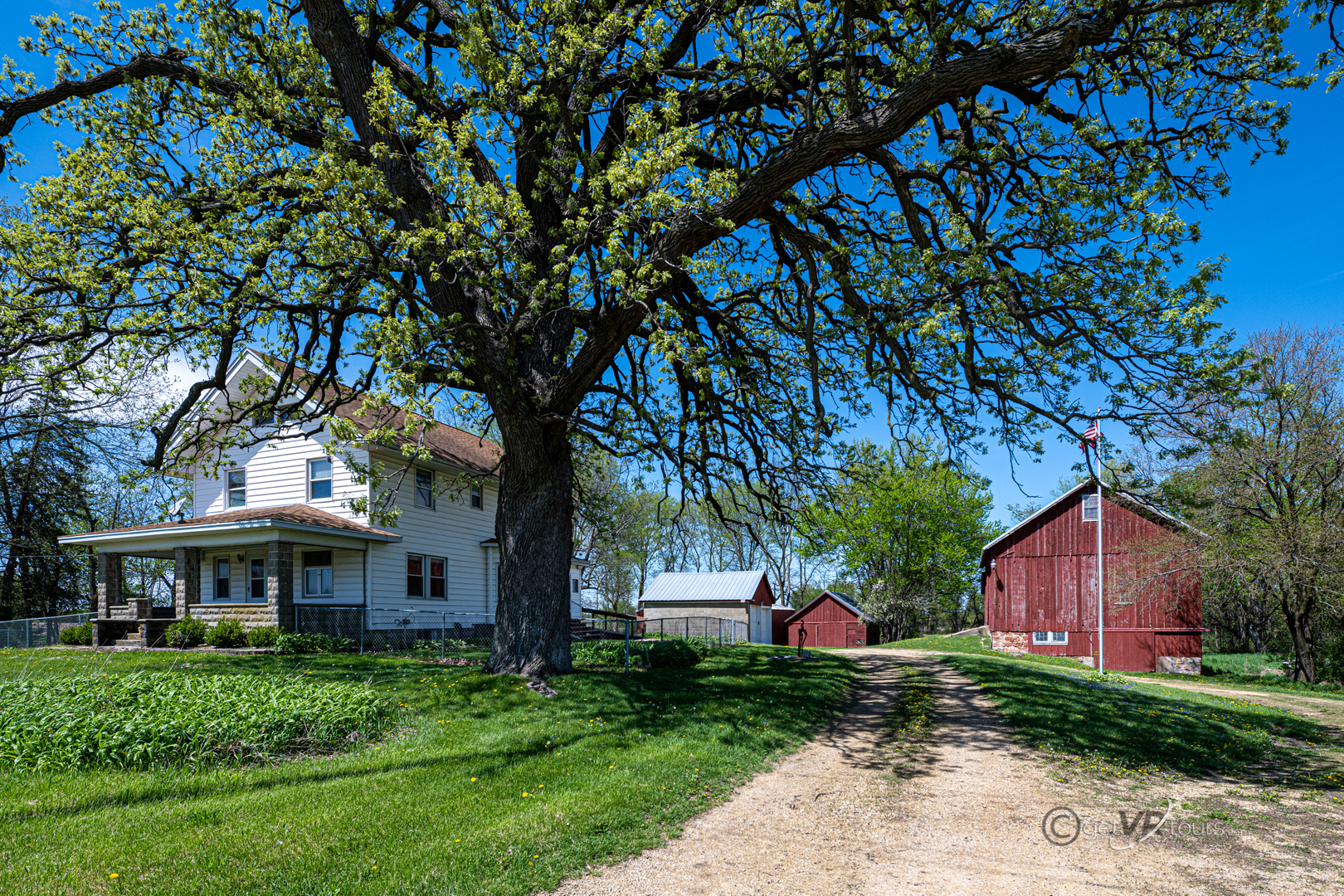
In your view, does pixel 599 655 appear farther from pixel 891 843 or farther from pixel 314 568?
pixel 891 843

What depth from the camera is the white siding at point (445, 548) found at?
2170 cm

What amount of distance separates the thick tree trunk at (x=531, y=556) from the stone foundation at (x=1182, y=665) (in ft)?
86.3

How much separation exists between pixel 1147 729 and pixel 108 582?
25.0 meters

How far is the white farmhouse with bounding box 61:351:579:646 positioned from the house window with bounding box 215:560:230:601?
0.04m

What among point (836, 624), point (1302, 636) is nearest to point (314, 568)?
point (836, 624)

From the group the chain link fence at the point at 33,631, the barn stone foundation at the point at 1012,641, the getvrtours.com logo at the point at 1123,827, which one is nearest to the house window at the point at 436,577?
the chain link fence at the point at 33,631

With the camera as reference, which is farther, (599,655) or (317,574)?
(317,574)

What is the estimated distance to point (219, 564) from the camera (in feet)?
71.8

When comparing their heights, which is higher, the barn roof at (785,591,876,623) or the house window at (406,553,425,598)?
the house window at (406,553,425,598)

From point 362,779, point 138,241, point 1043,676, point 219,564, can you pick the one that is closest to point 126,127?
point 138,241

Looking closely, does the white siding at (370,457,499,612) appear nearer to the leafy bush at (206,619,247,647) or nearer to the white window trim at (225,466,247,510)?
the leafy bush at (206,619,247,647)

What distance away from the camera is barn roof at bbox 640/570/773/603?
40.9m

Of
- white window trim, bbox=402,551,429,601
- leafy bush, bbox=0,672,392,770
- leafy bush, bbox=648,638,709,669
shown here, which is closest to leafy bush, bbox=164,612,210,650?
white window trim, bbox=402,551,429,601

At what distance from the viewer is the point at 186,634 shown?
60.2 ft
